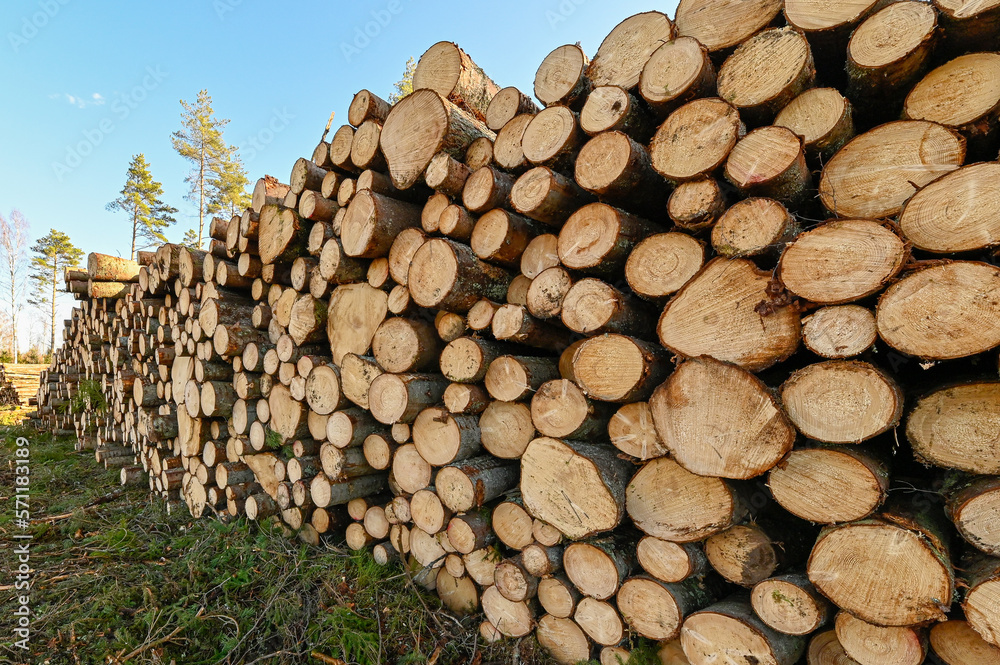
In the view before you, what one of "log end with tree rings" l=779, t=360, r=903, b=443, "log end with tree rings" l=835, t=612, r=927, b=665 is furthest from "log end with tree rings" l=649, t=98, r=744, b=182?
"log end with tree rings" l=835, t=612, r=927, b=665

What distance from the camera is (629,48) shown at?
2.24 m

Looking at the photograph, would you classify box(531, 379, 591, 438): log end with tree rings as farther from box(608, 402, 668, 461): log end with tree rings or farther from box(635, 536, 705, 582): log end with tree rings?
box(635, 536, 705, 582): log end with tree rings

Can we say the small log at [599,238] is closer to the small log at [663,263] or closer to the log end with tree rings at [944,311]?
the small log at [663,263]

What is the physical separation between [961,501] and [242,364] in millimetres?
4010

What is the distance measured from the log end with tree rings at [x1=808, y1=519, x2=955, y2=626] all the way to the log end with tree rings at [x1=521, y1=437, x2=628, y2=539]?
2.38 ft

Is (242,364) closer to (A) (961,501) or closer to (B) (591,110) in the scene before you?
(B) (591,110)

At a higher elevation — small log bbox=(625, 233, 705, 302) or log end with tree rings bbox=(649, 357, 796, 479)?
small log bbox=(625, 233, 705, 302)

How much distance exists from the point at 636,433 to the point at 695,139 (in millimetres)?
1248

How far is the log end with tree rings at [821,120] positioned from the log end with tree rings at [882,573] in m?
1.38

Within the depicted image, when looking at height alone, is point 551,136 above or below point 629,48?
below

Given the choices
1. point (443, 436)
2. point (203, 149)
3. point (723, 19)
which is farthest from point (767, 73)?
point (203, 149)

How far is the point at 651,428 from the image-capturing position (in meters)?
1.88

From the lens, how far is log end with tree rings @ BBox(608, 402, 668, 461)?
188 cm

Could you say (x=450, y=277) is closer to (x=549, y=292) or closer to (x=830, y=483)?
(x=549, y=292)
